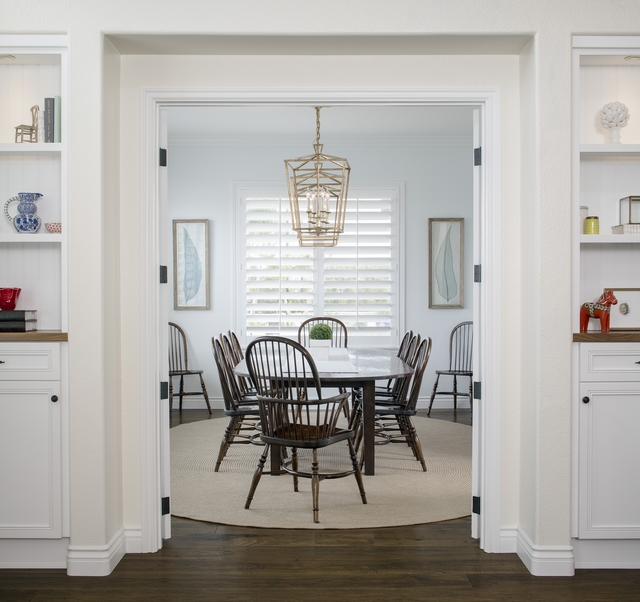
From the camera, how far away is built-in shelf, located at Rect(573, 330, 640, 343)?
2.96 metres

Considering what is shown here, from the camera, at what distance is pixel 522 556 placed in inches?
121

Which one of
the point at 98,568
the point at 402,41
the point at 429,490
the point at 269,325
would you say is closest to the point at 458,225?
the point at 269,325

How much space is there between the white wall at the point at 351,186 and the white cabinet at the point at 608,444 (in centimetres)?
389

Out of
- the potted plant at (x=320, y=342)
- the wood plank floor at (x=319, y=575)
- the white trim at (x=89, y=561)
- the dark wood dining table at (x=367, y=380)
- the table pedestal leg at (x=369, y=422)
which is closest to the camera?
the wood plank floor at (x=319, y=575)

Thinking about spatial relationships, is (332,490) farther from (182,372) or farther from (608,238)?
(182,372)

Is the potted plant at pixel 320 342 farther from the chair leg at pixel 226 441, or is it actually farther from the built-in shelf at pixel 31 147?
the built-in shelf at pixel 31 147

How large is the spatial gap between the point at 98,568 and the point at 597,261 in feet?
9.01

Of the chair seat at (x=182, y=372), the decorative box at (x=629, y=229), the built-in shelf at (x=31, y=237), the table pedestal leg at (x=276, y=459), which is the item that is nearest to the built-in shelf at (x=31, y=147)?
the built-in shelf at (x=31, y=237)

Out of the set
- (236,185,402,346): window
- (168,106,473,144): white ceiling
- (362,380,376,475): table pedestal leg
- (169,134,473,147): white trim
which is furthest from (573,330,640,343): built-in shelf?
(169,134,473,147): white trim

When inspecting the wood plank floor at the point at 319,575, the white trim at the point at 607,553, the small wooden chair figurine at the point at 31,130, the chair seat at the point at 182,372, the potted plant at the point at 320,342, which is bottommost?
the wood plank floor at the point at 319,575

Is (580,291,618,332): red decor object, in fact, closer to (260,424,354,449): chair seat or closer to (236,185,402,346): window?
(260,424,354,449): chair seat

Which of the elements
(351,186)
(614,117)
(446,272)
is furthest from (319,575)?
(351,186)

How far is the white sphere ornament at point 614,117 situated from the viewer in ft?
10.0

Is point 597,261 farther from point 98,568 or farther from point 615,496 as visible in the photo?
point 98,568
